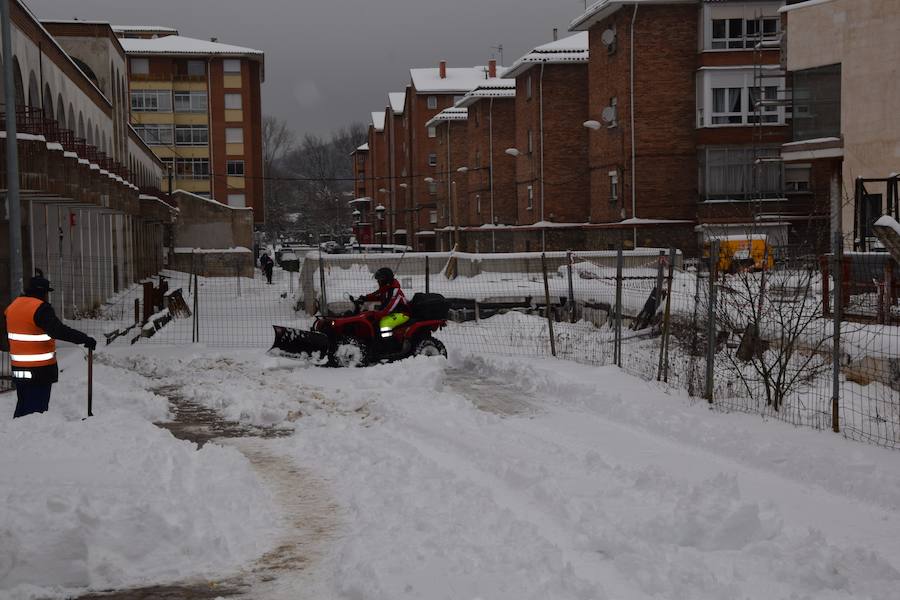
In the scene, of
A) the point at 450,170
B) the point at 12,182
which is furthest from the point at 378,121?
the point at 12,182

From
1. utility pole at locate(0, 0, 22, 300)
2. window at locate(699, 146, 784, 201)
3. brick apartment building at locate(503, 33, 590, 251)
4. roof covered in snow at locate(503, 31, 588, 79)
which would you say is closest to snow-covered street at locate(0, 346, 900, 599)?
utility pole at locate(0, 0, 22, 300)

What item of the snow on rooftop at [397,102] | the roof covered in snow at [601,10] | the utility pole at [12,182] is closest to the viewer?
the utility pole at [12,182]

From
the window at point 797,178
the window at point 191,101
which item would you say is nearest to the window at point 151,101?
the window at point 191,101

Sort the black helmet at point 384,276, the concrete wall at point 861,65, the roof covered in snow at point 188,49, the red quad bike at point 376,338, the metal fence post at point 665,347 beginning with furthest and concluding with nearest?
the roof covered in snow at point 188,49
the concrete wall at point 861,65
the red quad bike at point 376,338
the black helmet at point 384,276
the metal fence post at point 665,347

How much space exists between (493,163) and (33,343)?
178 feet

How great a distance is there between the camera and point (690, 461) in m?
9.84

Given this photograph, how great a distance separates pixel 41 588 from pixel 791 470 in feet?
20.4

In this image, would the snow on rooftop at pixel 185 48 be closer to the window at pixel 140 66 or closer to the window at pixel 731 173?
the window at pixel 140 66

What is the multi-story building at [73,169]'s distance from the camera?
22.9 m

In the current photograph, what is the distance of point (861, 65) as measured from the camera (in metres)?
32.2

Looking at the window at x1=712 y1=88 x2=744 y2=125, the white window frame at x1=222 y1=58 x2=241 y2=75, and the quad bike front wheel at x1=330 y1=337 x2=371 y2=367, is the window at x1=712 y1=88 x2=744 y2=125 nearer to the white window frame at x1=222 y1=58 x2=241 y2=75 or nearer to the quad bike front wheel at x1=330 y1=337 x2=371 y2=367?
the quad bike front wheel at x1=330 y1=337 x2=371 y2=367

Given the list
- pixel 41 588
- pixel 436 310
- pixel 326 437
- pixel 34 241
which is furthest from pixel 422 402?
pixel 34 241

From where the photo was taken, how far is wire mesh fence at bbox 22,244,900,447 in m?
12.6

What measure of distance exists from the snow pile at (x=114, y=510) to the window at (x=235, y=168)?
80.3 metres
